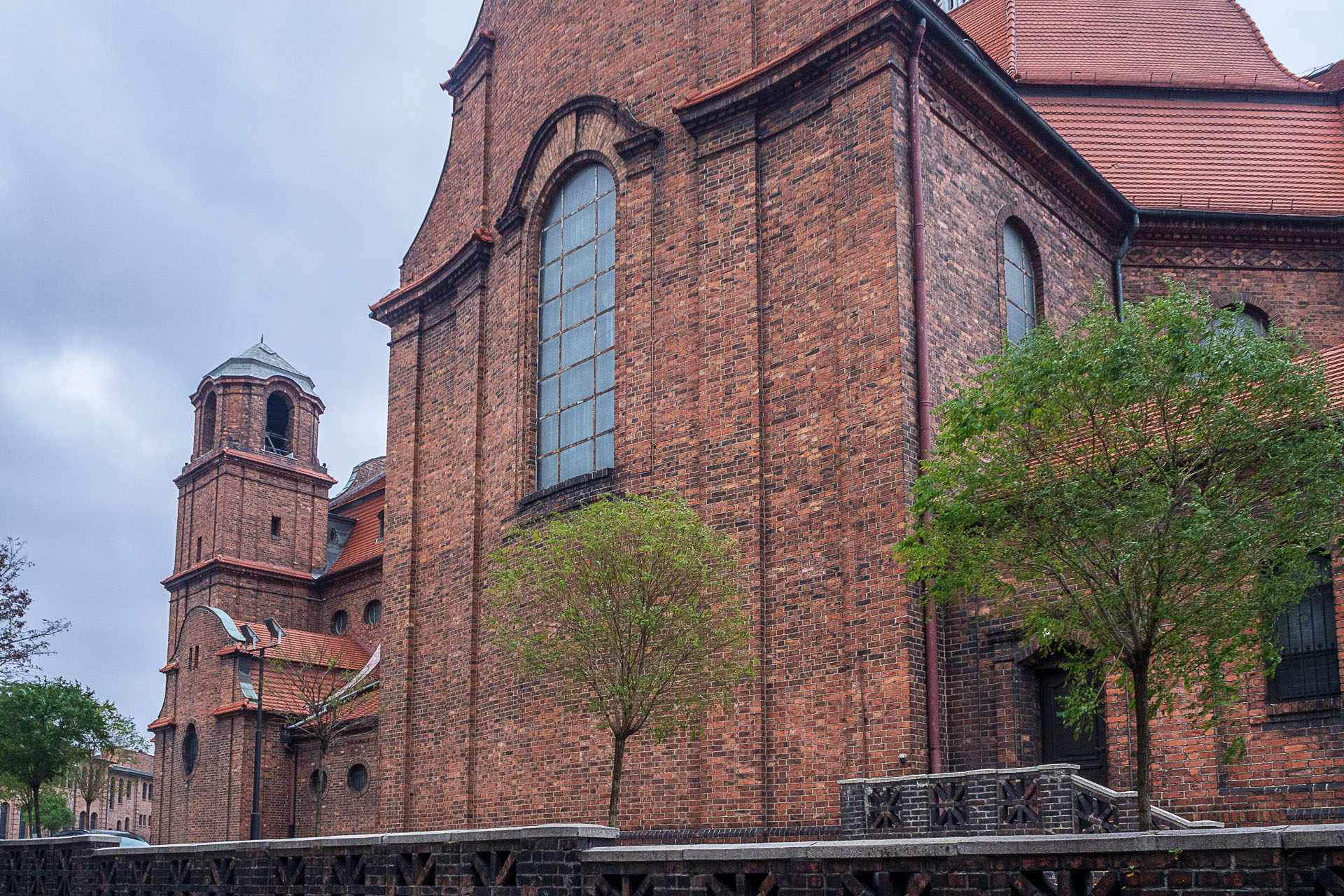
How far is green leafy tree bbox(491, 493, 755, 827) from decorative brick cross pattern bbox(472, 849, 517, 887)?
17.4ft

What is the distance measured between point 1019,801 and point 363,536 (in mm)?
30852

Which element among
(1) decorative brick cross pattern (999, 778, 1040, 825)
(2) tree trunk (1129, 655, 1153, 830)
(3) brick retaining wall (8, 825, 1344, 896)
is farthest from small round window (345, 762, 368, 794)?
(2) tree trunk (1129, 655, 1153, 830)

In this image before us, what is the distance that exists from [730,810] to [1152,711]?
6603mm

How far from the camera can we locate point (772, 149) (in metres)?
18.4

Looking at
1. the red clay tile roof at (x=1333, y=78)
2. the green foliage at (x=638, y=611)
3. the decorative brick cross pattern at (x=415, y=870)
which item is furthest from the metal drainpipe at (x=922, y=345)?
the red clay tile roof at (x=1333, y=78)

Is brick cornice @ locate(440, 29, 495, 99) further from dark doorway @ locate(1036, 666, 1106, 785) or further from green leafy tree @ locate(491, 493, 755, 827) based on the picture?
dark doorway @ locate(1036, 666, 1106, 785)

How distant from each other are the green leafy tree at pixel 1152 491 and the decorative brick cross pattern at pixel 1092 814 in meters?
1.16

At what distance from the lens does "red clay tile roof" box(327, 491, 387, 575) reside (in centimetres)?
3881

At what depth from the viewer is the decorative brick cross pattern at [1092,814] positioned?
1230cm

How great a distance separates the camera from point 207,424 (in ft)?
134

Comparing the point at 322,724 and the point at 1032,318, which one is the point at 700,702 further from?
the point at 322,724

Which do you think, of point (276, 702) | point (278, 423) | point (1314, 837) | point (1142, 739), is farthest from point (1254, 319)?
point (278, 423)

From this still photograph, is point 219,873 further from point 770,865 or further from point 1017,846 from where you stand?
point 1017,846

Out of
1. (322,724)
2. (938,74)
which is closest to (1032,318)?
(938,74)
